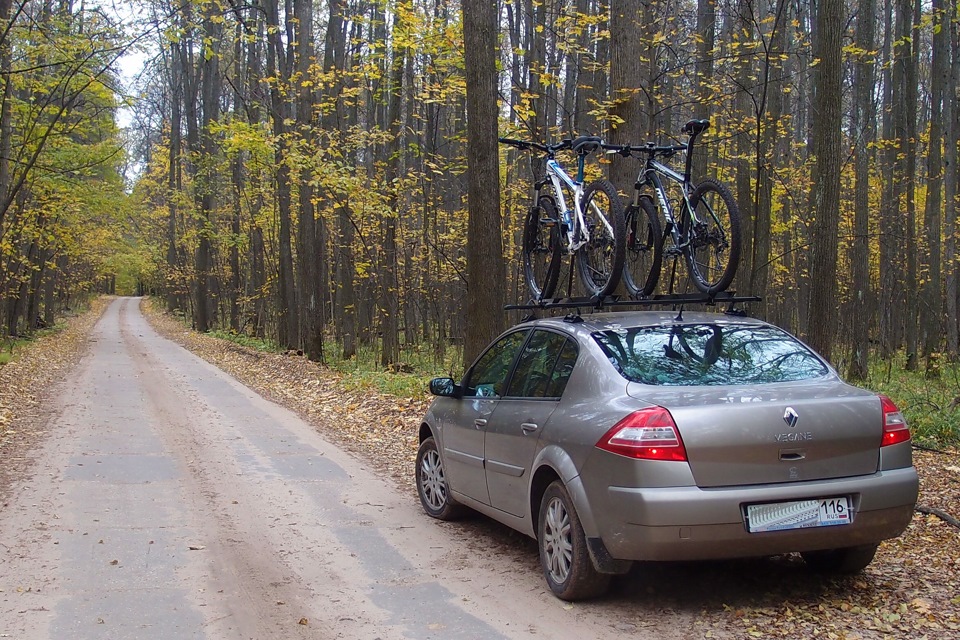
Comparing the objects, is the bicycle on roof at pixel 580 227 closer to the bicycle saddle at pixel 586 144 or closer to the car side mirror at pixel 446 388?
the bicycle saddle at pixel 586 144

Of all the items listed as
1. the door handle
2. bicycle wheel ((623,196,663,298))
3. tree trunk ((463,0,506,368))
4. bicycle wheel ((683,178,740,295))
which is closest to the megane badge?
the door handle

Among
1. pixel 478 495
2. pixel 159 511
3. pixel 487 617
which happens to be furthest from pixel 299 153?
pixel 487 617

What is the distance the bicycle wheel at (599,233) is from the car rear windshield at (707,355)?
1446 mm

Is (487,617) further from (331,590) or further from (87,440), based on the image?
(87,440)

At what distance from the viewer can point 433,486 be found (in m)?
7.03

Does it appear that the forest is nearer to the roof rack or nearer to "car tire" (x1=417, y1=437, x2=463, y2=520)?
the roof rack

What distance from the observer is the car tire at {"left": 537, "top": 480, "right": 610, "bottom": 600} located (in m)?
4.52

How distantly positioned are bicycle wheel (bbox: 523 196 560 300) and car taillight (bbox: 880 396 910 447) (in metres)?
3.84

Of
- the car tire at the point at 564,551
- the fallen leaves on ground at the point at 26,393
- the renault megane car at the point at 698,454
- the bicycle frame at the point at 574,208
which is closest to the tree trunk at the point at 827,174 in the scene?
the bicycle frame at the point at 574,208

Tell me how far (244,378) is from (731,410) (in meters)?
17.1

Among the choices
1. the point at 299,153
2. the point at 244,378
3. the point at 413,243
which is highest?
the point at 299,153

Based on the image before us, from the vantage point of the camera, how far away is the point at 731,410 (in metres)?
4.26

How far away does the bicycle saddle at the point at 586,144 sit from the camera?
23.9ft

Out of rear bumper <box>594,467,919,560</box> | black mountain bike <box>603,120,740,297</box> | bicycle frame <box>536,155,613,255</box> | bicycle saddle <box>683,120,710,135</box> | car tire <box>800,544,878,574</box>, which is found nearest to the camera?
rear bumper <box>594,467,919,560</box>
